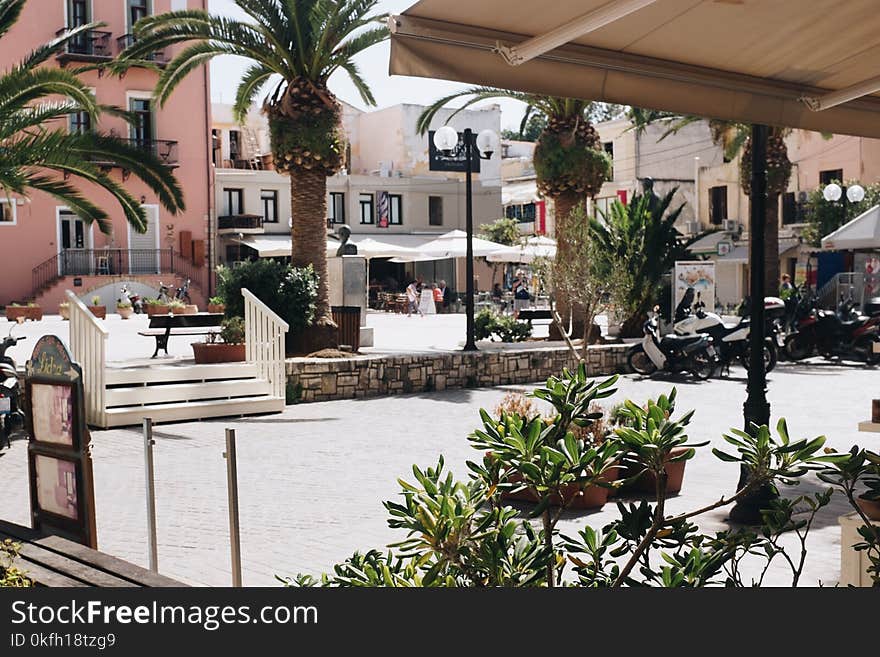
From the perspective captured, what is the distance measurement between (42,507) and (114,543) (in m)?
1.69

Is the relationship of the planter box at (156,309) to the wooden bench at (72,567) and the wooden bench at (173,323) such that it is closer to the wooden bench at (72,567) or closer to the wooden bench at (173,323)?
the wooden bench at (173,323)

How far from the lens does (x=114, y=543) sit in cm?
713

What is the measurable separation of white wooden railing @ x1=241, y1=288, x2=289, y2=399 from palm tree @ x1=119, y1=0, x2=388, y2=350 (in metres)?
2.19

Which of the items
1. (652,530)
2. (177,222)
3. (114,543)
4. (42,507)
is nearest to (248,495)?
(114,543)

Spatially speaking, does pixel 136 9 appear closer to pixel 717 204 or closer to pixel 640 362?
pixel 717 204

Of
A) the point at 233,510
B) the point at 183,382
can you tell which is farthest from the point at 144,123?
the point at 233,510

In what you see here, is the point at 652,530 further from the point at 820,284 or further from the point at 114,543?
the point at 820,284

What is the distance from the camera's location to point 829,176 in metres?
42.6

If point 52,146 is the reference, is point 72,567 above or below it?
below

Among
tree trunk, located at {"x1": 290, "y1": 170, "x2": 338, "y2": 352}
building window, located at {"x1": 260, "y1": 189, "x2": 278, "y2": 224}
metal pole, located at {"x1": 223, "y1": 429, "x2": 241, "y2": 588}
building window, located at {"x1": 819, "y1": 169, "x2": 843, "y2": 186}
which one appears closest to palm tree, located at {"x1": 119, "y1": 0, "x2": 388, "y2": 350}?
tree trunk, located at {"x1": 290, "y1": 170, "x2": 338, "y2": 352}

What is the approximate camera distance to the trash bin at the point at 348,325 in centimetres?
1772

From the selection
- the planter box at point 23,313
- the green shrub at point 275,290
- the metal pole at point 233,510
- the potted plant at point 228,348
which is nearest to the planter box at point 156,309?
the planter box at point 23,313

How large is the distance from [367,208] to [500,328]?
1280 inches

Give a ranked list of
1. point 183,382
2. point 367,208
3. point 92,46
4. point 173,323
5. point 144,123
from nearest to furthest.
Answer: point 183,382 → point 173,323 → point 92,46 → point 144,123 → point 367,208
